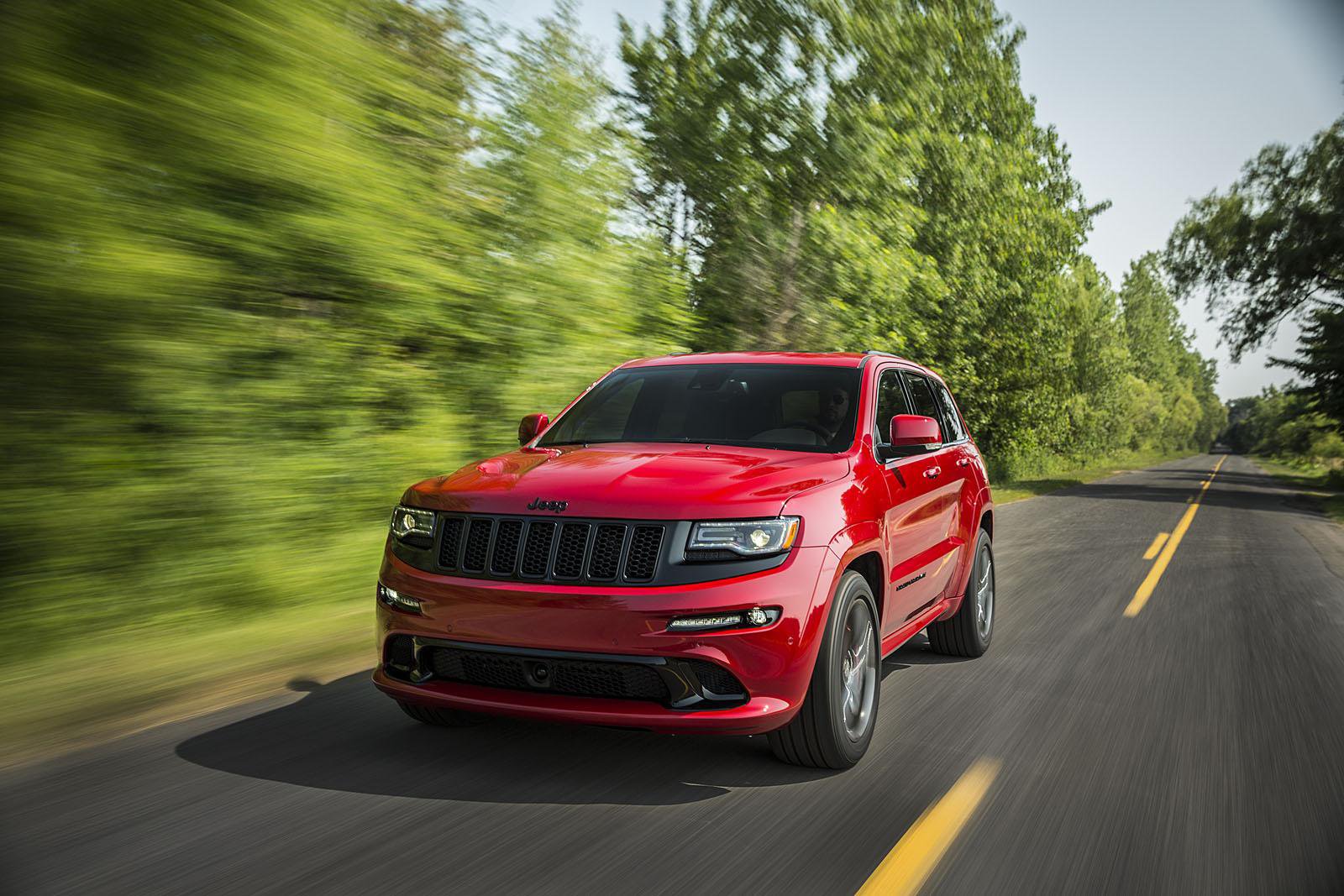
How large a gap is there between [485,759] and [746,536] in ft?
4.86

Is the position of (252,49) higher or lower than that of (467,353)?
higher

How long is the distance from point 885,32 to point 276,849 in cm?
1851

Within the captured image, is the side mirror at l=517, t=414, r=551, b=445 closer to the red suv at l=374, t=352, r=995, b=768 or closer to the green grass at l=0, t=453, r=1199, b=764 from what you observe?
the red suv at l=374, t=352, r=995, b=768

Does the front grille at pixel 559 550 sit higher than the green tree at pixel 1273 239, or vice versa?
the green tree at pixel 1273 239

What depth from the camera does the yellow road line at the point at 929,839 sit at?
3.23 metres

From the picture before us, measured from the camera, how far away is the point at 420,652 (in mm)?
4141

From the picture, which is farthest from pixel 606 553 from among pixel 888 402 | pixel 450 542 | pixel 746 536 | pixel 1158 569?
pixel 1158 569

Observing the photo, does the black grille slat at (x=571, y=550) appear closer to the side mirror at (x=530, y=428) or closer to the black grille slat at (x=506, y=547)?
the black grille slat at (x=506, y=547)

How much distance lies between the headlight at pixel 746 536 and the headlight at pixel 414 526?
3.81 ft

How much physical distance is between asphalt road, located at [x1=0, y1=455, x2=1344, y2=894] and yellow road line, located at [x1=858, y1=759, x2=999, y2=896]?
0.12 feet

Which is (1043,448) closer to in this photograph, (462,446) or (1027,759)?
(462,446)

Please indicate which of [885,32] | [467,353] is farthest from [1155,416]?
[467,353]

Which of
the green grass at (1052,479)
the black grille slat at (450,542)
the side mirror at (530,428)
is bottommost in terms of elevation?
the green grass at (1052,479)

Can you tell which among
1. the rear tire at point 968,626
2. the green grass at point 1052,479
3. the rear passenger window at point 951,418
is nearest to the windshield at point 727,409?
the rear passenger window at point 951,418
